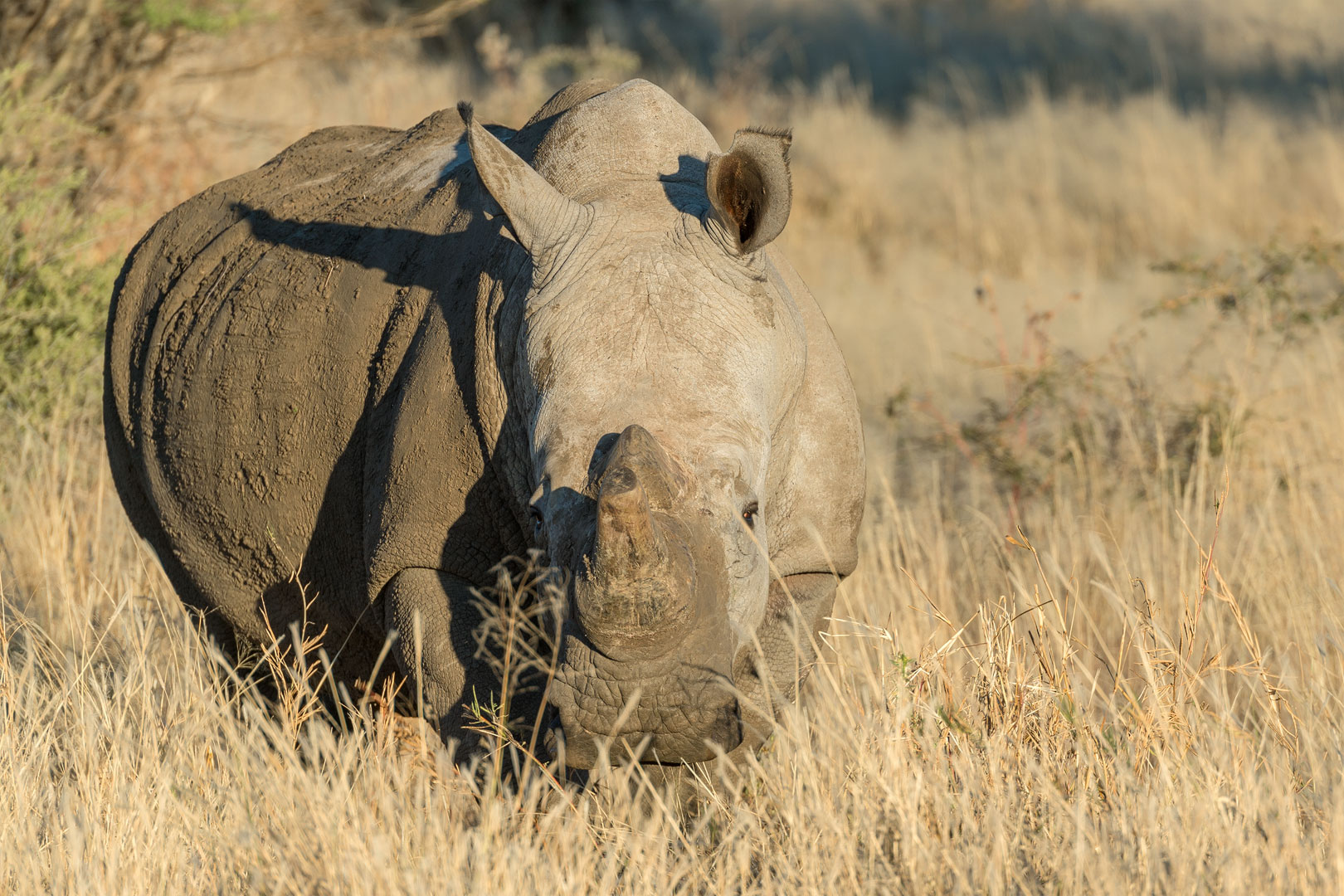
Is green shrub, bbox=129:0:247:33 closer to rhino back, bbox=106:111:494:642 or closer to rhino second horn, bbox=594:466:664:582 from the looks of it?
rhino back, bbox=106:111:494:642

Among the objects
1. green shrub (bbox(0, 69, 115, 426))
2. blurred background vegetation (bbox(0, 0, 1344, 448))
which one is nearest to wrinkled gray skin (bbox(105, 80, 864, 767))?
green shrub (bbox(0, 69, 115, 426))

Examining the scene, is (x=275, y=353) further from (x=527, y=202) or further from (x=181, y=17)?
(x=181, y=17)

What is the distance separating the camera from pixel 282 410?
3.94 metres

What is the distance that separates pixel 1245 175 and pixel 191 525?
10.7 m

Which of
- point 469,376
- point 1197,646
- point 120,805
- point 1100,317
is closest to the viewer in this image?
point 120,805

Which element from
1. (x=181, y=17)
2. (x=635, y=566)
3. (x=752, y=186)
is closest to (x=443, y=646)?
(x=635, y=566)

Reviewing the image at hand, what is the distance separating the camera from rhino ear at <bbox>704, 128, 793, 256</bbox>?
310 centimetres

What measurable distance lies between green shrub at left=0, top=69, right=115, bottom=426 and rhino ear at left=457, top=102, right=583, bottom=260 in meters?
3.32

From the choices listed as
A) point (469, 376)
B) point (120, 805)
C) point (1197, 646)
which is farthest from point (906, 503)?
point (120, 805)

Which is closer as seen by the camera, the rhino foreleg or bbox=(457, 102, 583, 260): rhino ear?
bbox=(457, 102, 583, 260): rhino ear

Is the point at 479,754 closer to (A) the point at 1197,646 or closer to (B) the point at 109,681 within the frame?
(B) the point at 109,681

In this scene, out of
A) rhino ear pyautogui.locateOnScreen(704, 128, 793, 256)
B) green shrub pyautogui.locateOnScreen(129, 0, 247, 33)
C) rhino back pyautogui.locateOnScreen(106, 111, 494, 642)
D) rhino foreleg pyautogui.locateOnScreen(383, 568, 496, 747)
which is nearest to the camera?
rhino ear pyautogui.locateOnScreen(704, 128, 793, 256)

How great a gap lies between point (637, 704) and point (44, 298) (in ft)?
14.7

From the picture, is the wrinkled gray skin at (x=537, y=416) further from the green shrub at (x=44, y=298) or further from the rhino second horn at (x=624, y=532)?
the green shrub at (x=44, y=298)
